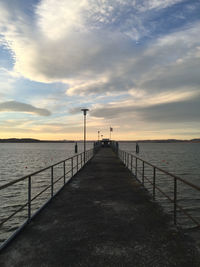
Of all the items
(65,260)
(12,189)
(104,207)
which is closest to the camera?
(65,260)

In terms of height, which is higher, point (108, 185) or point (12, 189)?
point (108, 185)

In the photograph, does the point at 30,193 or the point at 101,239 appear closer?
the point at 101,239

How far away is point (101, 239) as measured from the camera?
3.92 m

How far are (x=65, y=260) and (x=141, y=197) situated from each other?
433 centimetres

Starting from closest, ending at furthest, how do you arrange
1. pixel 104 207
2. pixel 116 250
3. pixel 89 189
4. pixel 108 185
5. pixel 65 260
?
pixel 65 260 → pixel 116 250 → pixel 104 207 → pixel 89 189 → pixel 108 185

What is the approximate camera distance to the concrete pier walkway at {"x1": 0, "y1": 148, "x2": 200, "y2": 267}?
3238 millimetres

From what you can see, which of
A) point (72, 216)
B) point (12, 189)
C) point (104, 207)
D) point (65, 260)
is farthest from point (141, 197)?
point (12, 189)

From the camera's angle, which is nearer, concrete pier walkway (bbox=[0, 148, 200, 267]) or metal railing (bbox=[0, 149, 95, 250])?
concrete pier walkway (bbox=[0, 148, 200, 267])

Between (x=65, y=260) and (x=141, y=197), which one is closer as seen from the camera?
(x=65, y=260)

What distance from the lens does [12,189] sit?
696 inches

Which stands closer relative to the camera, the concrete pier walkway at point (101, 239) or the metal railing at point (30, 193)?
the concrete pier walkway at point (101, 239)

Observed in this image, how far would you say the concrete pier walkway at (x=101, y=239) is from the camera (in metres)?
3.24

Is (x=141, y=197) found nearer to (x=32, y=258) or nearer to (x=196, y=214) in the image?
(x=32, y=258)

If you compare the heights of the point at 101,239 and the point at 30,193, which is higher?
the point at 30,193
